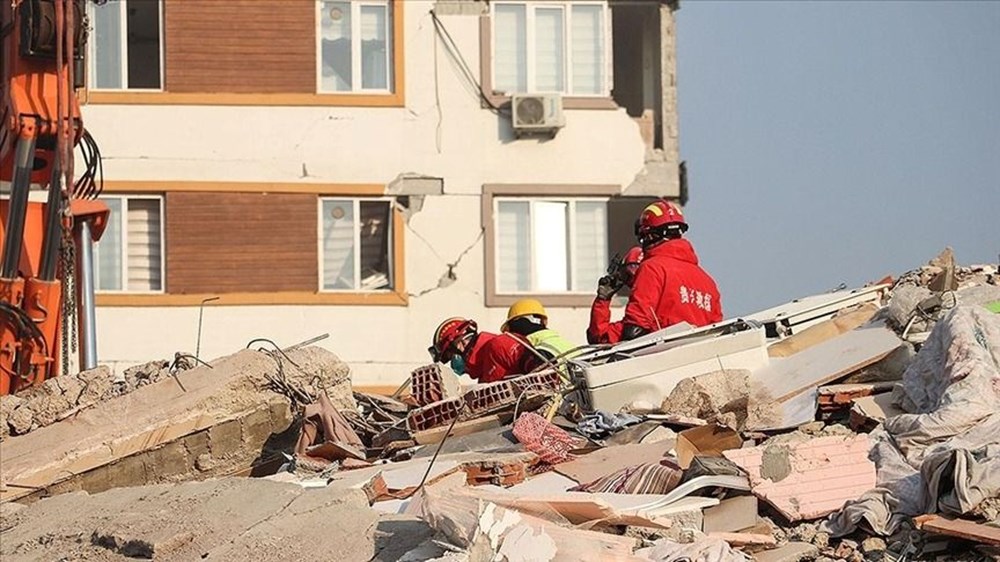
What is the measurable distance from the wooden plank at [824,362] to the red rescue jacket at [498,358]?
1.91 meters

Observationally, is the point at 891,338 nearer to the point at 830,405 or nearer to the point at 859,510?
the point at 830,405

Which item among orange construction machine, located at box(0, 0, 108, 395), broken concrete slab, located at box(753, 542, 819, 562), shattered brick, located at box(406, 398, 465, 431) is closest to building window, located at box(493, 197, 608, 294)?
orange construction machine, located at box(0, 0, 108, 395)

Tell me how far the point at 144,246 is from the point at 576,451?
15149mm

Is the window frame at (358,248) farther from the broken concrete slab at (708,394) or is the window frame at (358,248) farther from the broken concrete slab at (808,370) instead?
the broken concrete slab at (708,394)

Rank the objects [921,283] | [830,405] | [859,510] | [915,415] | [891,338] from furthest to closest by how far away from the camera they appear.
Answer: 1. [921,283]
2. [891,338]
3. [830,405]
4. [915,415]
5. [859,510]

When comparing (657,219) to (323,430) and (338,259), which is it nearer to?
(323,430)

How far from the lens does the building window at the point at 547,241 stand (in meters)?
24.8

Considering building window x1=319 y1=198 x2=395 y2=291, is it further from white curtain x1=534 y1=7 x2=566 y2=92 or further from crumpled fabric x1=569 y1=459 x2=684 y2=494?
crumpled fabric x1=569 y1=459 x2=684 y2=494

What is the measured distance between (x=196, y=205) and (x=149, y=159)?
858 millimetres

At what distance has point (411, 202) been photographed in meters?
24.6

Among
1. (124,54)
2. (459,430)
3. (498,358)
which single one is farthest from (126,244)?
(459,430)

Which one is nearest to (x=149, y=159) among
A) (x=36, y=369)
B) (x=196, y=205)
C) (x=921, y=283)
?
(x=196, y=205)

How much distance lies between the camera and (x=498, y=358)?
13.3 metres

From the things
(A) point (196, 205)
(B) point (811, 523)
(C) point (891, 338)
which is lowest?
(B) point (811, 523)
